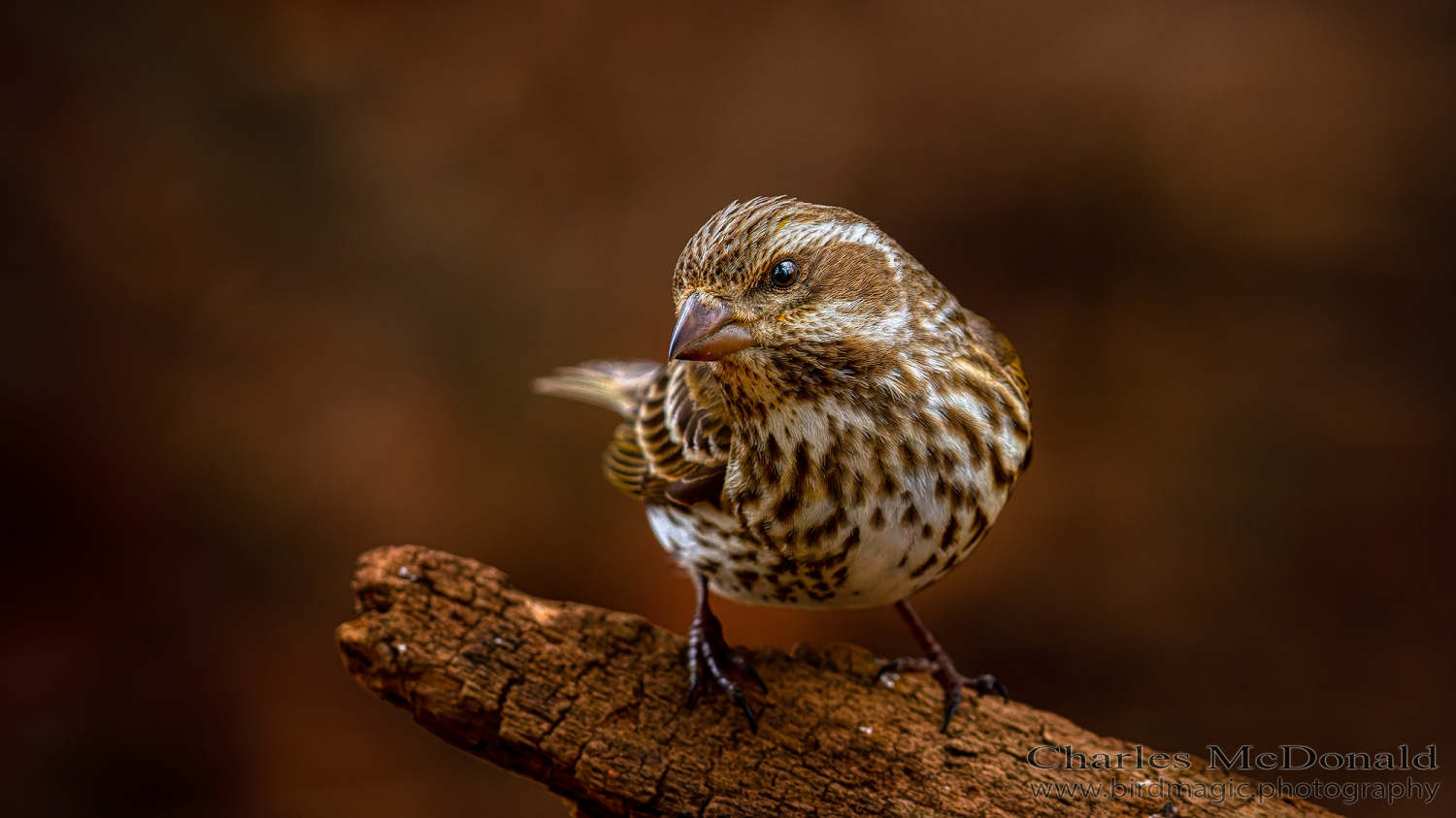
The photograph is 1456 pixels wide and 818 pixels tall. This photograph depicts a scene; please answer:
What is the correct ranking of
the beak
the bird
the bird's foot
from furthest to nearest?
the bird's foot → the bird → the beak

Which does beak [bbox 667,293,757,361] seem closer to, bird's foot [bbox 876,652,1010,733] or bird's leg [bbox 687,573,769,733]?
bird's leg [bbox 687,573,769,733]

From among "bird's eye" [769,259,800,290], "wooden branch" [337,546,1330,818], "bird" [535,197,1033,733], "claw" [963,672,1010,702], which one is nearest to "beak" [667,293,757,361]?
"bird" [535,197,1033,733]

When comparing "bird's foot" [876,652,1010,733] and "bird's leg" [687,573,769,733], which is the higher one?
"bird's foot" [876,652,1010,733]

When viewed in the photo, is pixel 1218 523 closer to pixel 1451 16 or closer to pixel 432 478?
pixel 1451 16

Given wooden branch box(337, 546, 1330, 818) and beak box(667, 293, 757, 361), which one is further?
wooden branch box(337, 546, 1330, 818)

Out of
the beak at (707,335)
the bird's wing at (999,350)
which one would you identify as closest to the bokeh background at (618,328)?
the bird's wing at (999,350)

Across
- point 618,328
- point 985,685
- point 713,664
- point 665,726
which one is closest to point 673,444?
point 713,664

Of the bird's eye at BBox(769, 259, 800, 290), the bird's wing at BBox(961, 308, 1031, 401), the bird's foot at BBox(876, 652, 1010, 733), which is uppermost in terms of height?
the bird's wing at BBox(961, 308, 1031, 401)

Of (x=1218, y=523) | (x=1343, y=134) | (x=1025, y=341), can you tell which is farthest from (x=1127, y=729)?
(x=1343, y=134)
